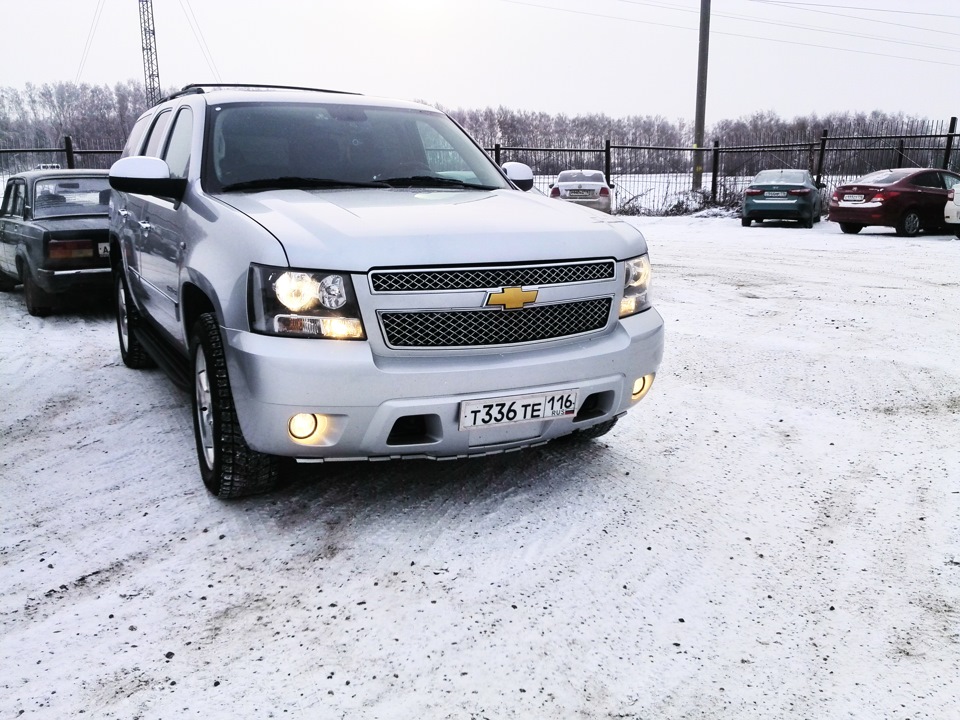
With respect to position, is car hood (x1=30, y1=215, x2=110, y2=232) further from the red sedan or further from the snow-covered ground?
the red sedan

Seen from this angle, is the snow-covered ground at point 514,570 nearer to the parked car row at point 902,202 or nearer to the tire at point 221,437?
the tire at point 221,437

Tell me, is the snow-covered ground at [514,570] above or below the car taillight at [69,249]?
below

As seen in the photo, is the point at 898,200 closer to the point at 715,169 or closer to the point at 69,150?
the point at 715,169

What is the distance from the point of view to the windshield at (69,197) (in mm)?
8000

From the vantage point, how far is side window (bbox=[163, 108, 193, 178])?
4105mm

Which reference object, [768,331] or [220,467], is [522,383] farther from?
[768,331]

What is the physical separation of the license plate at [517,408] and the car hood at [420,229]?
0.54 metres

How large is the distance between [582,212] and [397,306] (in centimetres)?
133

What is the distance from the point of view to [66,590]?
111 inches

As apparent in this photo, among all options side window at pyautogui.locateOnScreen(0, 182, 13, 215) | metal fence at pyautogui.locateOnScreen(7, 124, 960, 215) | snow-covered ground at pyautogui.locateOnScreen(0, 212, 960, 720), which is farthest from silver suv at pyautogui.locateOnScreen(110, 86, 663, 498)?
metal fence at pyautogui.locateOnScreen(7, 124, 960, 215)

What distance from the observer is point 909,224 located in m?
15.9

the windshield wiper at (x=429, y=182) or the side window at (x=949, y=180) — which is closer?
the windshield wiper at (x=429, y=182)

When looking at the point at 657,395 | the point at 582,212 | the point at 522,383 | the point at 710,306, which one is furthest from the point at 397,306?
the point at 710,306

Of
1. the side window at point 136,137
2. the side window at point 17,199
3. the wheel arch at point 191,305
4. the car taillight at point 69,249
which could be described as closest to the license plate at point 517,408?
the wheel arch at point 191,305
